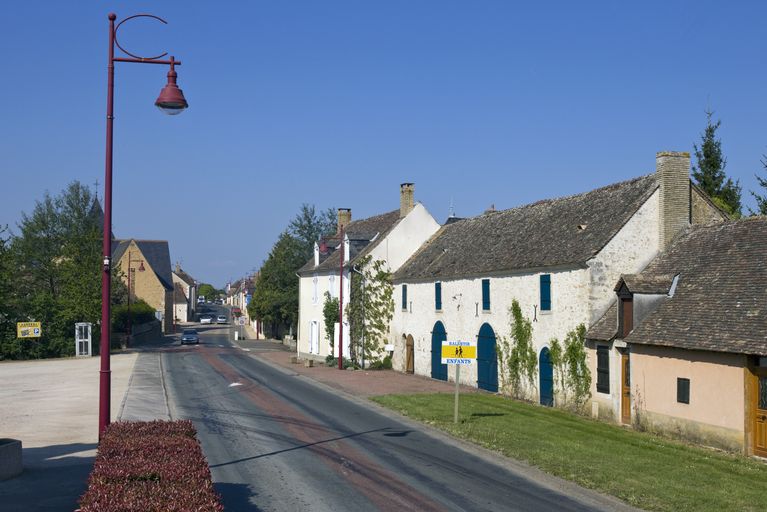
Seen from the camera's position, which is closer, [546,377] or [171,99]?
[171,99]

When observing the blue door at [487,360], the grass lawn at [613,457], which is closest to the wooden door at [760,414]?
the grass lawn at [613,457]

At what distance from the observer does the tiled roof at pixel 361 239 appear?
48.8 meters

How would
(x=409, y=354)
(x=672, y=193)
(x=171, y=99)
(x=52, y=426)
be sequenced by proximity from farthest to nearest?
(x=409, y=354), (x=672, y=193), (x=52, y=426), (x=171, y=99)

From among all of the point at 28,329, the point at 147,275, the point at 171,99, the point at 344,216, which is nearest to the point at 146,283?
the point at 147,275

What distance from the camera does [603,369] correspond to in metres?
26.4

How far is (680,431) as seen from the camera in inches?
882

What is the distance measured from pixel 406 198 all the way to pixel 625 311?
24.8 m

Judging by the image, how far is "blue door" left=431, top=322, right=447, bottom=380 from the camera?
39.1 metres

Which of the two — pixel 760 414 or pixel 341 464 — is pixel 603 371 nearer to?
pixel 760 414

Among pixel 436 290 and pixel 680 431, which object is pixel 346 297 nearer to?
pixel 436 290

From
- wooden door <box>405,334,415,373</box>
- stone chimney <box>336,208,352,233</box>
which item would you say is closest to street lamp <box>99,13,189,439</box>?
wooden door <box>405,334,415,373</box>

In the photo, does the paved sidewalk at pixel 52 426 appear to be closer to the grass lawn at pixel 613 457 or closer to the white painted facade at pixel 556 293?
the grass lawn at pixel 613 457

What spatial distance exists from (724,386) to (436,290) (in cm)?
2029

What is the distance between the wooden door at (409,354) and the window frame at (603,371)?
17741 mm
